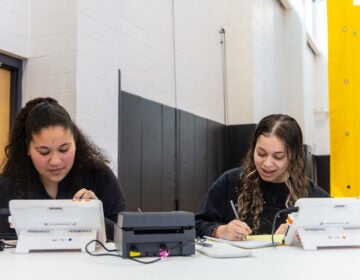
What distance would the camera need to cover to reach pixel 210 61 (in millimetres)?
4746

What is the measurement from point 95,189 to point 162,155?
1.83 m

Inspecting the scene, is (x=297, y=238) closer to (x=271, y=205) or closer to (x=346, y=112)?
→ (x=271, y=205)

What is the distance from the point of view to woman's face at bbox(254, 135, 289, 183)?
173 cm

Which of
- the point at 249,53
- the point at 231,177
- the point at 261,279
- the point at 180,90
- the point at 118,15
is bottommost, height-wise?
the point at 261,279

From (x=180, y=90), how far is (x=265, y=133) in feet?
7.37

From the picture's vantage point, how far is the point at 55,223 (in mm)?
1234

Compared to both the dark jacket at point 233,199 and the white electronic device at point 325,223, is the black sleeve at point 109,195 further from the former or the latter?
the white electronic device at point 325,223

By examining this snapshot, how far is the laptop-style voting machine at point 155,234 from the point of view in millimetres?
1091

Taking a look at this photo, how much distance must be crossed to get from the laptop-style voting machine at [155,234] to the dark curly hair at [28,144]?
0.60 meters

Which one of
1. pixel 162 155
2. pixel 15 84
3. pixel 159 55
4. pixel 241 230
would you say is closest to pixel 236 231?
pixel 241 230

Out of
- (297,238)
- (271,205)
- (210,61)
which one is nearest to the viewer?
(297,238)

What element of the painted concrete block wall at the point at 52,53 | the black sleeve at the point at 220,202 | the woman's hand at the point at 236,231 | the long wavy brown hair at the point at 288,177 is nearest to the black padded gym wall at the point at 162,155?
the painted concrete block wall at the point at 52,53

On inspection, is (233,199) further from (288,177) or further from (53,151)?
(53,151)

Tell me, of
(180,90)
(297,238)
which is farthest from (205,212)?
(180,90)
